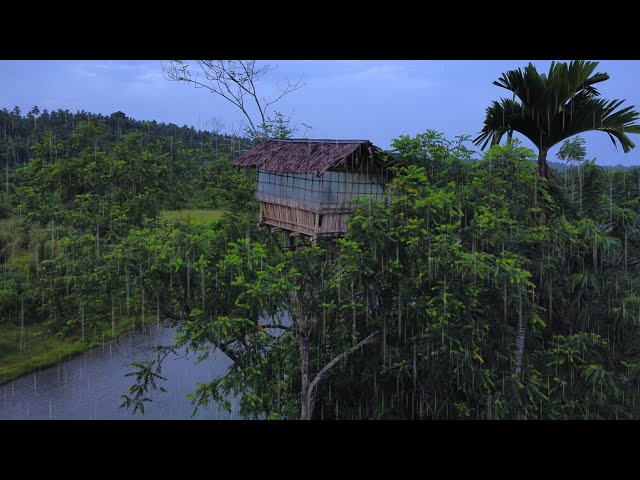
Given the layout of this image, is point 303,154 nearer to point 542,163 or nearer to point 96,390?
point 542,163

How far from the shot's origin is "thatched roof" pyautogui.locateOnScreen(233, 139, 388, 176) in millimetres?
8938

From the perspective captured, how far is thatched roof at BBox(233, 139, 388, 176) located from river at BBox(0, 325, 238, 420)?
385 centimetres

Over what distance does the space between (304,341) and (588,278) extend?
14.3ft

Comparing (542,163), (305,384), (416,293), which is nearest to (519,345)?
(416,293)

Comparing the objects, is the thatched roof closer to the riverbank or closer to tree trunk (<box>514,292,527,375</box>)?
tree trunk (<box>514,292,527,375</box>)

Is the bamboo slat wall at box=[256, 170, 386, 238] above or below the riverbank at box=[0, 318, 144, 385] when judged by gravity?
above

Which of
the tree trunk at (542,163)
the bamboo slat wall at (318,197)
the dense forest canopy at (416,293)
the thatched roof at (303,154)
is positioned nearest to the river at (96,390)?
the dense forest canopy at (416,293)

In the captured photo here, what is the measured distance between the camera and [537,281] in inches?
338

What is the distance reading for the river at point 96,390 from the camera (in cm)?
1066

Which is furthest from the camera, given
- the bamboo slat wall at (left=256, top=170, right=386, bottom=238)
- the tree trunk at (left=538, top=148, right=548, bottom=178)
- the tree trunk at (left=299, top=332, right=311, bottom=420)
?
the bamboo slat wall at (left=256, top=170, right=386, bottom=238)

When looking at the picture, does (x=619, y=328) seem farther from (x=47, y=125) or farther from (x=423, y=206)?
(x=47, y=125)

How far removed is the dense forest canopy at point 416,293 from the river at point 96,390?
1.99 metres

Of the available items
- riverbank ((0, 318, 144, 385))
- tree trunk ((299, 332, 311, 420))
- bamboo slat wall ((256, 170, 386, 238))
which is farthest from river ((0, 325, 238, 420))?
tree trunk ((299, 332, 311, 420))
